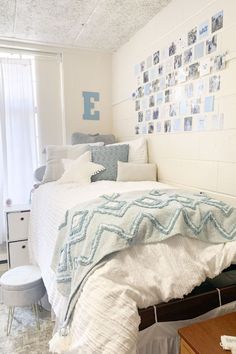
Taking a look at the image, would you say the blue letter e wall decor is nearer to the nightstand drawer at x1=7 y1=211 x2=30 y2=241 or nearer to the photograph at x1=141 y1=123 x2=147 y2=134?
the photograph at x1=141 y1=123 x2=147 y2=134

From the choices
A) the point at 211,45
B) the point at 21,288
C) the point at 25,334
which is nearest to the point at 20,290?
the point at 21,288

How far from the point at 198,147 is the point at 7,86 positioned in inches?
84.9

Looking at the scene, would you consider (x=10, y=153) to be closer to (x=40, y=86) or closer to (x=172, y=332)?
(x=40, y=86)

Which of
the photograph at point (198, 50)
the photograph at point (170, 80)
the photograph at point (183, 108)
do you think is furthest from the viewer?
the photograph at point (170, 80)

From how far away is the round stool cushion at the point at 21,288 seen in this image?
174 centimetres

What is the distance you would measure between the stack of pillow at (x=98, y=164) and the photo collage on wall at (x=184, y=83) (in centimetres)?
31

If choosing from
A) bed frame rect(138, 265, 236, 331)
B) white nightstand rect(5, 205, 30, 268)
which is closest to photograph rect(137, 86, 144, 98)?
white nightstand rect(5, 205, 30, 268)

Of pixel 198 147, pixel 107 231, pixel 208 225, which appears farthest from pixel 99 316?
pixel 198 147

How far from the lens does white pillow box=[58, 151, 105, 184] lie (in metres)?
2.35

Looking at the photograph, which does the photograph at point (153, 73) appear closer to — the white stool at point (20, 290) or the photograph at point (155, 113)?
the photograph at point (155, 113)

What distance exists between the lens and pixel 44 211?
2.00 meters

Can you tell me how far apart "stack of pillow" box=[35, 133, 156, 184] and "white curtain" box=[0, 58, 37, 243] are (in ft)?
1.50

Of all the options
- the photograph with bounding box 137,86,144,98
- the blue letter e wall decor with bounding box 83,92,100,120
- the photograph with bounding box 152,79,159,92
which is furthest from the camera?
the blue letter e wall decor with bounding box 83,92,100,120

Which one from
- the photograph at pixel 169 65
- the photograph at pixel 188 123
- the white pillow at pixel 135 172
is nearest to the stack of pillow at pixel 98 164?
the white pillow at pixel 135 172
